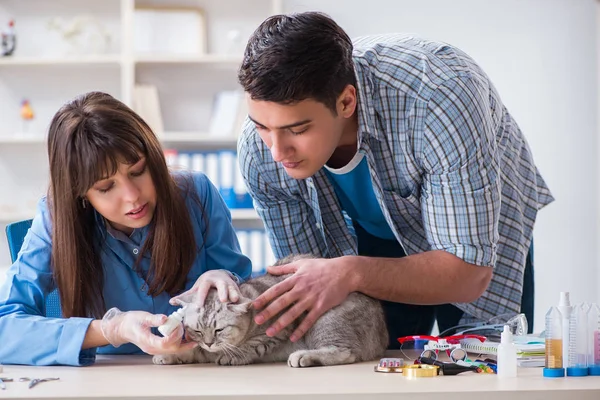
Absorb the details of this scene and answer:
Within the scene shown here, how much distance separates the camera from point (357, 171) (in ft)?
5.74

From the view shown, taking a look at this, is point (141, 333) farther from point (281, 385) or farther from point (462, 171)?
point (462, 171)

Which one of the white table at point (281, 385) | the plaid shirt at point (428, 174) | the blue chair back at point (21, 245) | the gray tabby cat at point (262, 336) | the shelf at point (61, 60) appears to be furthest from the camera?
the shelf at point (61, 60)

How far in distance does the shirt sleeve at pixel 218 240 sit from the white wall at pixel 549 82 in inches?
99.2

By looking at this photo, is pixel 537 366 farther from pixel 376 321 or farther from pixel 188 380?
pixel 188 380

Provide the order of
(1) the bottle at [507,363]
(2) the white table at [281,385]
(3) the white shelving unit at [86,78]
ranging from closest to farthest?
1. (2) the white table at [281,385]
2. (1) the bottle at [507,363]
3. (3) the white shelving unit at [86,78]

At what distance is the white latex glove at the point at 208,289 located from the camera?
149 centimetres

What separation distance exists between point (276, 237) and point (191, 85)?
2304 mm

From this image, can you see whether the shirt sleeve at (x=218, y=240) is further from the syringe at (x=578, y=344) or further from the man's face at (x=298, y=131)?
the syringe at (x=578, y=344)

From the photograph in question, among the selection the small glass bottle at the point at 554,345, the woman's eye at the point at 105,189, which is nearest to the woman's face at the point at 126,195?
the woman's eye at the point at 105,189

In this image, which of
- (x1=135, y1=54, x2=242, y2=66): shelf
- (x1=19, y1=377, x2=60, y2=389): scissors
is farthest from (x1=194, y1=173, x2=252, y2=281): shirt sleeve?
Answer: (x1=135, y1=54, x2=242, y2=66): shelf

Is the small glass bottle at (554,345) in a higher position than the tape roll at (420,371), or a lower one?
higher

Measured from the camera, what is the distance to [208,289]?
59.6 inches

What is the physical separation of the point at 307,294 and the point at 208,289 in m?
0.20

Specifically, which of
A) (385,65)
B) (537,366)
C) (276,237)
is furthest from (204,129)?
(537,366)
